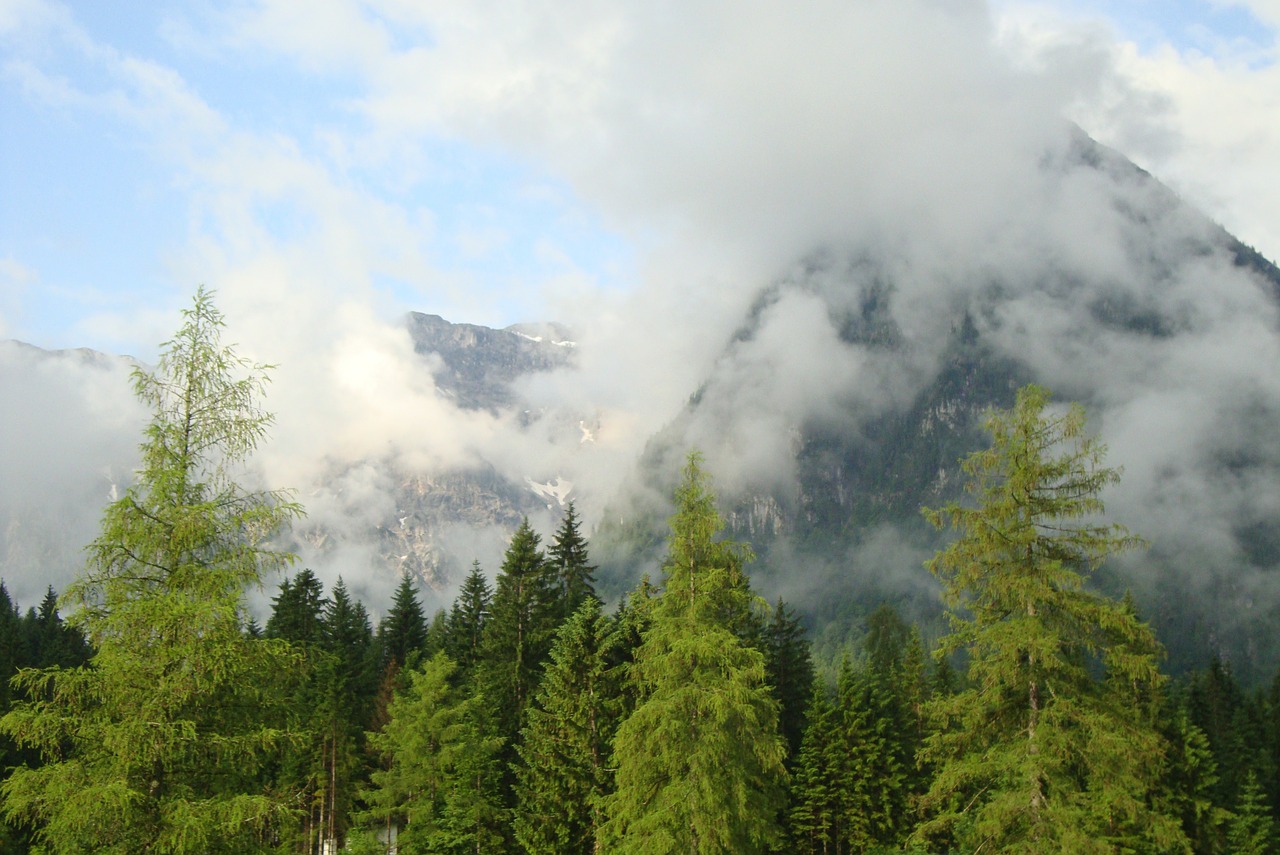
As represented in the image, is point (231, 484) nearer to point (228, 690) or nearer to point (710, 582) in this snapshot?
point (228, 690)

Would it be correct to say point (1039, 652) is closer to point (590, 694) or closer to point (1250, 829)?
point (590, 694)

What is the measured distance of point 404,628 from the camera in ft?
211

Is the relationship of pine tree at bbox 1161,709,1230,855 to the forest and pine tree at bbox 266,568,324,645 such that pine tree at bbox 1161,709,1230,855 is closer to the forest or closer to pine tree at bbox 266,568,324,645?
the forest

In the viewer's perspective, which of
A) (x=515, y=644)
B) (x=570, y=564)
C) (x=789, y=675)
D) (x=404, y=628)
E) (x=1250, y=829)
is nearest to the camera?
(x=515, y=644)

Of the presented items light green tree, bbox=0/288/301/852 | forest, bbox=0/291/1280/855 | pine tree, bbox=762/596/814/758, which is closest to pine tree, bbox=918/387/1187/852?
forest, bbox=0/291/1280/855

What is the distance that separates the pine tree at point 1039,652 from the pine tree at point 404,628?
51249 millimetres

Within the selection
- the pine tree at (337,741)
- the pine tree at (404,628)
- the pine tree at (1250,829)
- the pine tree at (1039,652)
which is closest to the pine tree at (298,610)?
the pine tree at (404,628)

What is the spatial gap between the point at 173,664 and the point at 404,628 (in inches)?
2159

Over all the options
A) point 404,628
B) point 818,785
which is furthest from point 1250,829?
point 404,628

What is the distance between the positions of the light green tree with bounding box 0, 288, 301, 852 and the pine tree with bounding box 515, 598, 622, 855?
19.3 meters

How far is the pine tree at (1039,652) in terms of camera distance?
1597cm

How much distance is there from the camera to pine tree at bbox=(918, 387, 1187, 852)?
52.4ft

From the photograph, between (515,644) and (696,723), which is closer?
(696,723)

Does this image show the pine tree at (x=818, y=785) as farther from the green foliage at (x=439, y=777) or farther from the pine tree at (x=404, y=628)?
the pine tree at (x=404, y=628)
